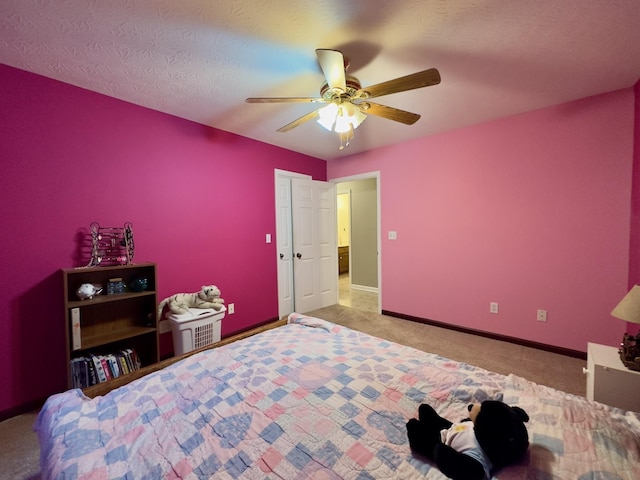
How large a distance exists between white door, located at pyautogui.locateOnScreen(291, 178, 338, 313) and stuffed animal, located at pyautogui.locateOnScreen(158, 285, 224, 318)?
1.41 m

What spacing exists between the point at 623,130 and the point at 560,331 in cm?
188

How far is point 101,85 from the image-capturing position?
2.07 meters

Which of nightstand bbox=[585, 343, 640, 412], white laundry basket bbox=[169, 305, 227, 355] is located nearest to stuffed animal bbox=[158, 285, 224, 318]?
white laundry basket bbox=[169, 305, 227, 355]

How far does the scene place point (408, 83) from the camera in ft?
4.95

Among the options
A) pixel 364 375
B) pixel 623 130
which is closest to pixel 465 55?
pixel 623 130

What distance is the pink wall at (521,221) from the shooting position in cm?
237

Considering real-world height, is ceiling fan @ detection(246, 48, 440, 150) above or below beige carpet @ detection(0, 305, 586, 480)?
above

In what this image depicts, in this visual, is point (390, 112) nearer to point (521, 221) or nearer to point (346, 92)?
point (346, 92)

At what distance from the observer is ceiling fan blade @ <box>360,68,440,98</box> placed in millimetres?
1413

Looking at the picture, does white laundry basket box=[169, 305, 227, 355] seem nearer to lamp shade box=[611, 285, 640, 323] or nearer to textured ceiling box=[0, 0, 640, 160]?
textured ceiling box=[0, 0, 640, 160]

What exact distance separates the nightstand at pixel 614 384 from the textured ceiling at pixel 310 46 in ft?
6.36

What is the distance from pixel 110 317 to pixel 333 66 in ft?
8.34

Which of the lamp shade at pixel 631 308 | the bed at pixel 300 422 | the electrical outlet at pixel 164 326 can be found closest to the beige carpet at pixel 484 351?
the lamp shade at pixel 631 308

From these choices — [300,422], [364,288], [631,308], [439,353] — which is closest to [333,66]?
[300,422]
